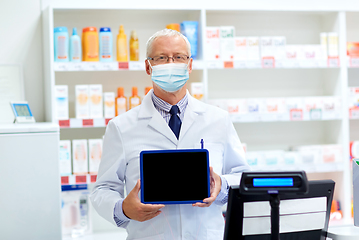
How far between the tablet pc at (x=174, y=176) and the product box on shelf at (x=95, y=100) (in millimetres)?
1655

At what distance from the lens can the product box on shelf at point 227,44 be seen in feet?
10.1

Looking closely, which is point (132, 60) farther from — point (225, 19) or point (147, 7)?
point (225, 19)

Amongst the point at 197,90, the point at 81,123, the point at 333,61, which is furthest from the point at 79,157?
the point at 333,61

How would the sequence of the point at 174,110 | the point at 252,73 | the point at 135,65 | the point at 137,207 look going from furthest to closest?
the point at 252,73 < the point at 135,65 < the point at 174,110 < the point at 137,207

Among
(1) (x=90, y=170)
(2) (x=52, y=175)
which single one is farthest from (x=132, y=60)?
(2) (x=52, y=175)

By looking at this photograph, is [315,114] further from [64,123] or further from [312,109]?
[64,123]

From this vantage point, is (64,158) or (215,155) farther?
(64,158)

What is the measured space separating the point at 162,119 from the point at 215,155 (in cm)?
29

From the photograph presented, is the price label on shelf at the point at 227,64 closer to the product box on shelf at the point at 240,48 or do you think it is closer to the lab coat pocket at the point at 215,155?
the product box on shelf at the point at 240,48

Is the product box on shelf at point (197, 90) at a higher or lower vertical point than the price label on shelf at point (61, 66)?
lower

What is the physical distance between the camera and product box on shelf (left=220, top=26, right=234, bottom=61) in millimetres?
3082

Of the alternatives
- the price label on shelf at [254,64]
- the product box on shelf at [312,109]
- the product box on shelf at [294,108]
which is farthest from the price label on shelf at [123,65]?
the product box on shelf at [312,109]

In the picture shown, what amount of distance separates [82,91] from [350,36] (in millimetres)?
2695

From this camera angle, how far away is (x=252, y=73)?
3.59 metres
